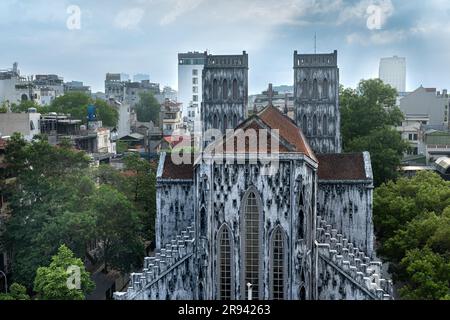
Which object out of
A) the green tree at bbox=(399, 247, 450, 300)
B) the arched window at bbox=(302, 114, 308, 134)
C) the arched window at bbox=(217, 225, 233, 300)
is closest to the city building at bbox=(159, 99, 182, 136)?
the arched window at bbox=(302, 114, 308, 134)

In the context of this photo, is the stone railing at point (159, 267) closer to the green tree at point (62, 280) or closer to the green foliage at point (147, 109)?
the green tree at point (62, 280)

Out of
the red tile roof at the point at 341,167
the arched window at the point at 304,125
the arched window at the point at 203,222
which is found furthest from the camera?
the arched window at the point at 304,125

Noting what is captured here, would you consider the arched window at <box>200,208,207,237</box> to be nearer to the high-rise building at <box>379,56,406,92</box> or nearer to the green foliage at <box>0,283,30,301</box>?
the green foliage at <box>0,283,30,301</box>

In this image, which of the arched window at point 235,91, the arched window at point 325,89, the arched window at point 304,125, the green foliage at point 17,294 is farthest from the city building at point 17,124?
the green foliage at point 17,294

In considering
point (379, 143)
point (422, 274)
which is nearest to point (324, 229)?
point (422, 274)

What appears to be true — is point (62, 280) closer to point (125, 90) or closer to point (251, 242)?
point (251, 242)

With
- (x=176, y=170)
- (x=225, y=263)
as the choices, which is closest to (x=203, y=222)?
(x=225, y=263)
